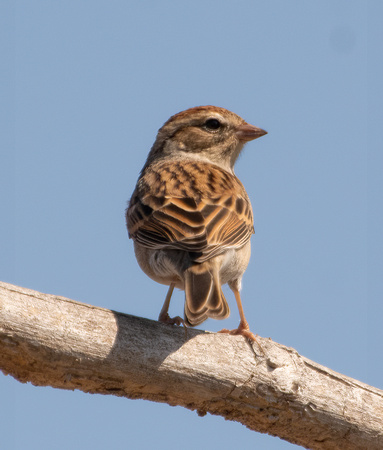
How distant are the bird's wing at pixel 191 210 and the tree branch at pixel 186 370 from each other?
1087 millimetres

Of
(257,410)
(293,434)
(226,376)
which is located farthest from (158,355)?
(293,434)

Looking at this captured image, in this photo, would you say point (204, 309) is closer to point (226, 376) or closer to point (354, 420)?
point (226, 376)

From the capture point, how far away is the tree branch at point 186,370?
4.92 m

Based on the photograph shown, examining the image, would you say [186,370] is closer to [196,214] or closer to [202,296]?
[202,296]

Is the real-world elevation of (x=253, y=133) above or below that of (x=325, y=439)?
above

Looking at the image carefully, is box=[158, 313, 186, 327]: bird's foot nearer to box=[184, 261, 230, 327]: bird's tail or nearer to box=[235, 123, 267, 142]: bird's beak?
box=[184, 261, 230, 327]: bird's tail

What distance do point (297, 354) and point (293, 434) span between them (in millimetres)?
605

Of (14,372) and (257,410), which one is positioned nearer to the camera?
(14,372)

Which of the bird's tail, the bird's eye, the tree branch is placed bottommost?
the tree branch

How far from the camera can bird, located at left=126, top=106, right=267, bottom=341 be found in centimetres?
610

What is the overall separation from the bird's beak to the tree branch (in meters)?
4.15

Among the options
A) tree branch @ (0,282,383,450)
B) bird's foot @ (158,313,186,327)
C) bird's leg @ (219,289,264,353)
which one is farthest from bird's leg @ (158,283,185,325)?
tree branch @ (0,282,383,450)

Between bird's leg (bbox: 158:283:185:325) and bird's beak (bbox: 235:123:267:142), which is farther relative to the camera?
bird's beak (bbox: 235:123:267:142)

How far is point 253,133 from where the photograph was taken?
9227 millimetres
